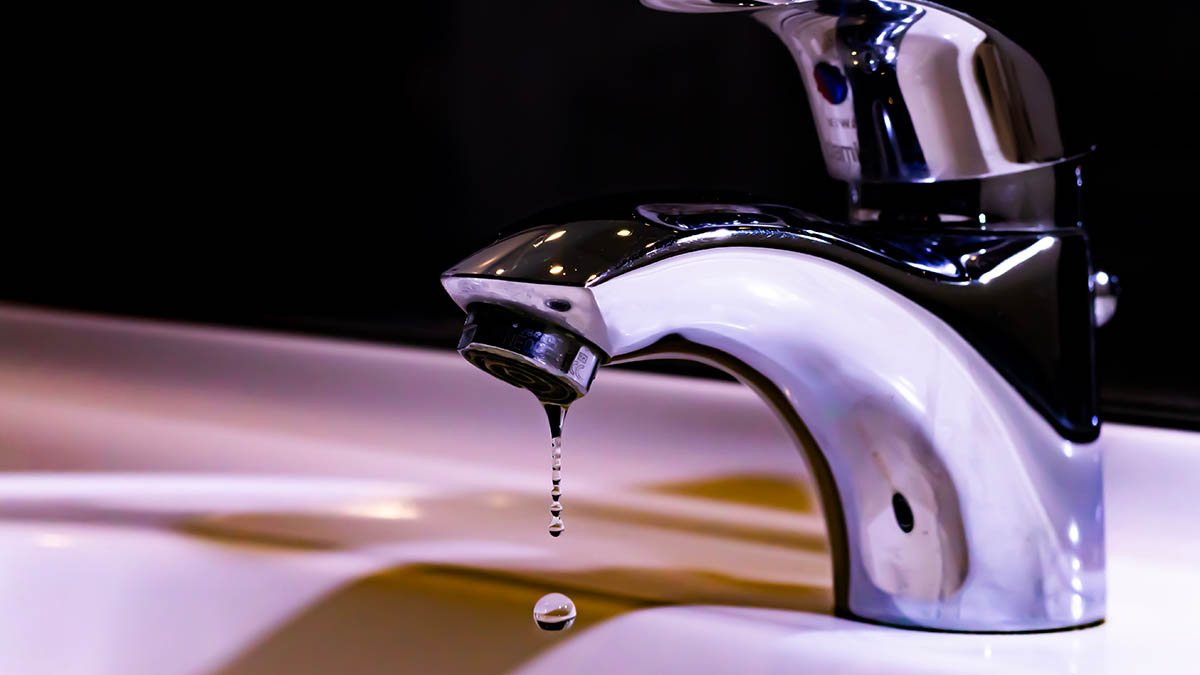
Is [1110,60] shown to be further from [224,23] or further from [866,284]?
[224,23]

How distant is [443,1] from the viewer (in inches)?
24.6

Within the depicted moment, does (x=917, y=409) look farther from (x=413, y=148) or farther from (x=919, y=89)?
(x=413, y=148)

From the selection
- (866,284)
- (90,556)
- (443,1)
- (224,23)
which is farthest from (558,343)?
(224,23)

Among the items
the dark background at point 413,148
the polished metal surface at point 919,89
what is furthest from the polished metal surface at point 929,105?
the dark background at point 413,148

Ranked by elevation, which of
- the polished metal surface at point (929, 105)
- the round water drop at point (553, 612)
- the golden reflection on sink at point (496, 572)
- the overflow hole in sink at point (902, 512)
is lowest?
the golden reflection on sink at point (496, 572)

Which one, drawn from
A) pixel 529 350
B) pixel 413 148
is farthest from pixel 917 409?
pixel 413 148

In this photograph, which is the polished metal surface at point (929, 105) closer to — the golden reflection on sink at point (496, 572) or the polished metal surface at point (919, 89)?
the polished metal surface at point (919, 89)

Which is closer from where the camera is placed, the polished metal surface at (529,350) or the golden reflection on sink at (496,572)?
the polished metal surface at (529,350)

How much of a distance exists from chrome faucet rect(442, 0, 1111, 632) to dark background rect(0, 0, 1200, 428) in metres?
0.11

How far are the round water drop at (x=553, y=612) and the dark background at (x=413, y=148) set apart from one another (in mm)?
238

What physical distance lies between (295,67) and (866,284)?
1.48 feet

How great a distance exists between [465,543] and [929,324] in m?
0.19

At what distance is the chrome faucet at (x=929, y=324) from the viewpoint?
1.06ft

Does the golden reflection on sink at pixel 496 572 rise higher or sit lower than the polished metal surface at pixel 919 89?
lower
